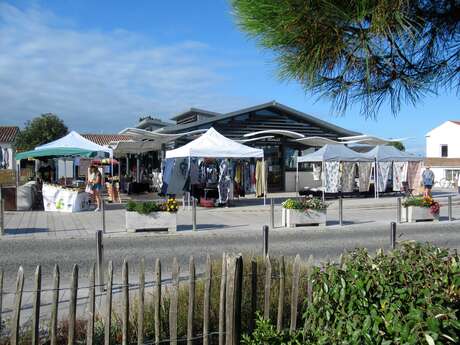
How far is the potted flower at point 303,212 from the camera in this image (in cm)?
1562

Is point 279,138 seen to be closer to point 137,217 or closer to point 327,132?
point 327,132

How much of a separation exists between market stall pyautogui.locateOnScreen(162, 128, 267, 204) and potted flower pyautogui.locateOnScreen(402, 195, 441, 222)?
593 cm

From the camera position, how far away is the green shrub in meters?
2.85

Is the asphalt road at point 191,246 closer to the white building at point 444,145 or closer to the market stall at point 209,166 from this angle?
the market stall at point 209,166

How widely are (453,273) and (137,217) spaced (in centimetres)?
1182

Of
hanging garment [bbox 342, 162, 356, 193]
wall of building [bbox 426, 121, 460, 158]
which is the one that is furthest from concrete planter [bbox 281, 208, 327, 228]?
wall of building [bbox 426, 121, 460, 158]

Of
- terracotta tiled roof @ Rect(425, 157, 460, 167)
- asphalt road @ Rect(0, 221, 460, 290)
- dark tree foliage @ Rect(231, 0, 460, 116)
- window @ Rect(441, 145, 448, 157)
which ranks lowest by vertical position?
asphalt road @ Rect(0, 221, 460, 290)

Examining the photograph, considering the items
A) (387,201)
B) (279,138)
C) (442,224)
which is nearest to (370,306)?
(442,224)

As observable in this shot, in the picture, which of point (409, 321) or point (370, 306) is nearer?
point (409, 321)

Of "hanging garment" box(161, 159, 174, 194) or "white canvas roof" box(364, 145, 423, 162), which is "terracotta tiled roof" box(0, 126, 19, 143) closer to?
"hanging garment" box(161, 159, 174, 194)

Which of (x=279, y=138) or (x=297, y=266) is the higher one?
(x=279, y=138)

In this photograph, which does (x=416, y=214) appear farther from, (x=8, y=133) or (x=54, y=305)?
(x=8, y=133)

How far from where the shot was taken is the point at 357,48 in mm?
3170

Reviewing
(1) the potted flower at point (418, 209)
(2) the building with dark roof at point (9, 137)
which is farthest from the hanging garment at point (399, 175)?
(2) the building with dark roof at point (9, 137)
